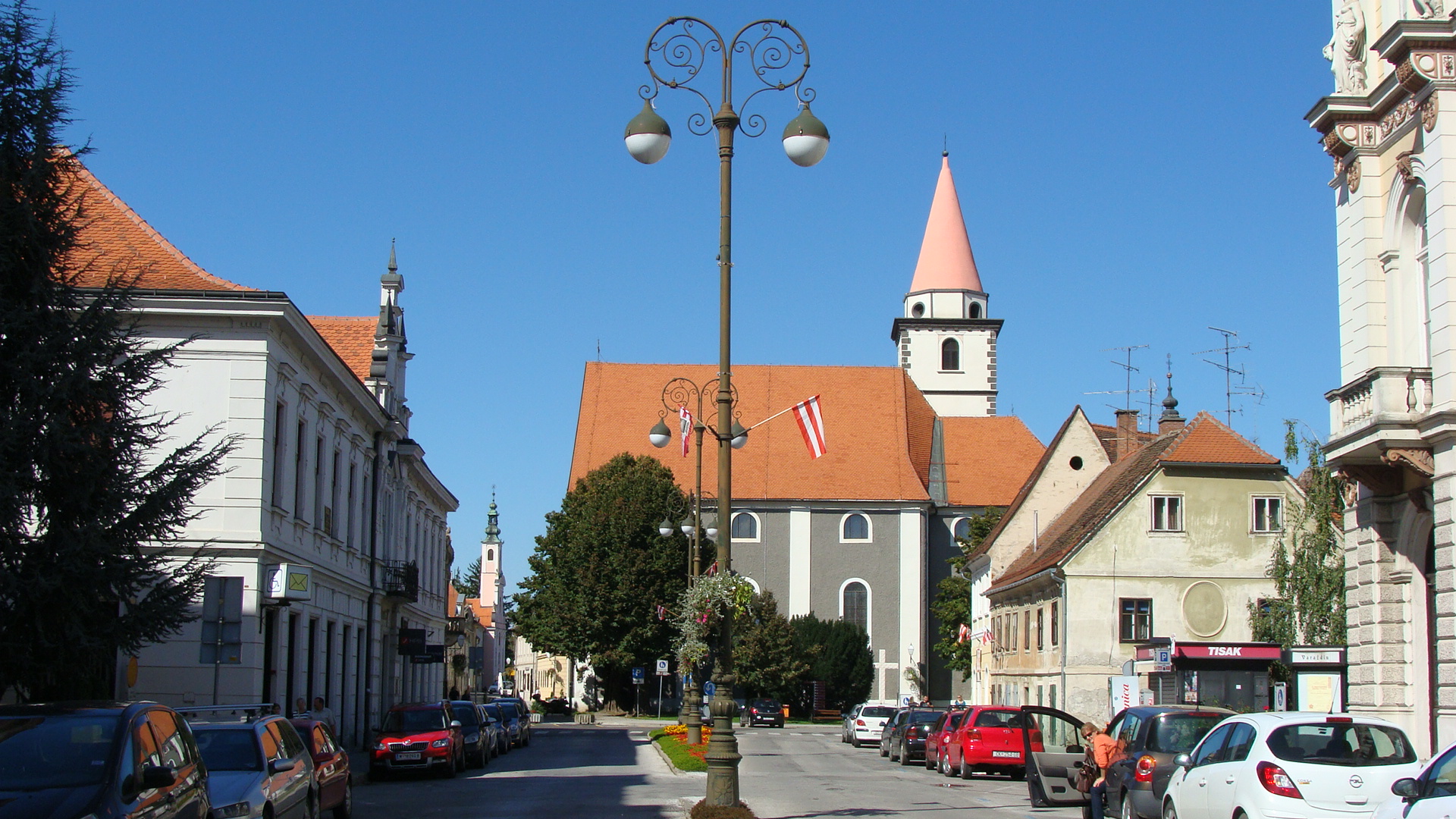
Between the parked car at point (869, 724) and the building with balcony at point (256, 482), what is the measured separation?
15.3 metres

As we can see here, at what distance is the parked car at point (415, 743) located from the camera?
27125 millimetres

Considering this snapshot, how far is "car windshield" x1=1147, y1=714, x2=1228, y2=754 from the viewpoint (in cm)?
1734

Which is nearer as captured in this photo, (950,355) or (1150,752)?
(1150,752)

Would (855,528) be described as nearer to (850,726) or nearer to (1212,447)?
(850,726)

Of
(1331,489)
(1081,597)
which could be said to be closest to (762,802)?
(1331,489)

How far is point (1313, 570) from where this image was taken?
112ft

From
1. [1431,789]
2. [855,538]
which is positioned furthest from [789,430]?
[1431,789]

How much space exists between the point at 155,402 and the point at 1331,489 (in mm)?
25866

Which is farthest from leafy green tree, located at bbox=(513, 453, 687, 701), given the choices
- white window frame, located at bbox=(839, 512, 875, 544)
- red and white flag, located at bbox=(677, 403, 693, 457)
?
red and white flag, located at bbox=(677, 403, 693, 457)

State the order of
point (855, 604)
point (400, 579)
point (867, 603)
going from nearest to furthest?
point (400, 579)
point (867, 603)
point (855, 604)

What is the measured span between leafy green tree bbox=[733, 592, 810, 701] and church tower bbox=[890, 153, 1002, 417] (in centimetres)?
2348

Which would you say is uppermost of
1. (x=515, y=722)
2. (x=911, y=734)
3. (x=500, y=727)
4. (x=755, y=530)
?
(x=755, y=530)

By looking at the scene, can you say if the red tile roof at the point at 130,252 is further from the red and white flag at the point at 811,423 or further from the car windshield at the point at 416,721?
the red and white flag at the point at 811,423

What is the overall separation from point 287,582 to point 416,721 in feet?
12.1
